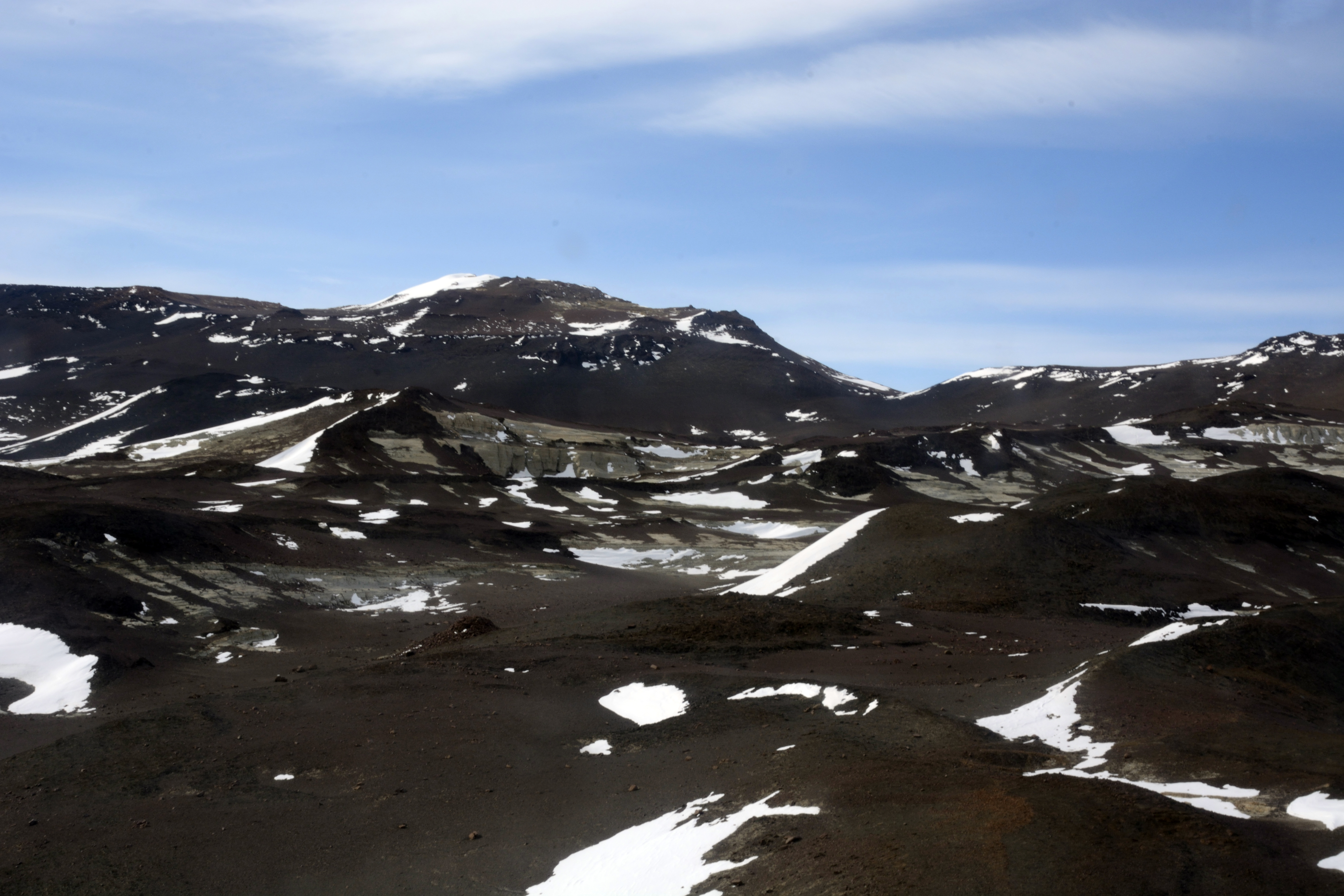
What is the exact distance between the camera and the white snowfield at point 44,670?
2934 centimetres

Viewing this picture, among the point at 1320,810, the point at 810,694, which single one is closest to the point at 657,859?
the point at 1320,810

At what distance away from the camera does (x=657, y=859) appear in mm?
14891

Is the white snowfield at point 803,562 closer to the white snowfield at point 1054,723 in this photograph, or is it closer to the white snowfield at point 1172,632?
the white snowfield at point 1172,632

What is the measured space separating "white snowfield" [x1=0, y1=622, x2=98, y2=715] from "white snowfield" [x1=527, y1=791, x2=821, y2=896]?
19891 millimetres

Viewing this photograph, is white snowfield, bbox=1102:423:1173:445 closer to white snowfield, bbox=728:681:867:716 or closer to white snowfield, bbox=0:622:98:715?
white snowfield, bbox=728:681:867:716

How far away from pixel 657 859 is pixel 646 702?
32.0 ft

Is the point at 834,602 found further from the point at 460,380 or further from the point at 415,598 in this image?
the point at 460,380

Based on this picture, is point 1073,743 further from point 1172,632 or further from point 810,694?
point 1172,632

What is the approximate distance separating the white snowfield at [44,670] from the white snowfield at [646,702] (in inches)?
613

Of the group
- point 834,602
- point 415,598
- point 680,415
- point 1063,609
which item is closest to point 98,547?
point 415,598

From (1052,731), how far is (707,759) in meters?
6.33

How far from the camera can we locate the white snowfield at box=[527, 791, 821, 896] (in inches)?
550

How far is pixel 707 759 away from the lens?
63.6 feet

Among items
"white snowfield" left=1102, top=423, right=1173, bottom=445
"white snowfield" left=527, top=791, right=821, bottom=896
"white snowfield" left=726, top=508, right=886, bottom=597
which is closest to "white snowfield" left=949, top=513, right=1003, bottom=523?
"white snowfield" left=726, top=508, right=886, bottom=597
